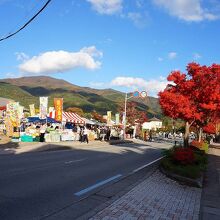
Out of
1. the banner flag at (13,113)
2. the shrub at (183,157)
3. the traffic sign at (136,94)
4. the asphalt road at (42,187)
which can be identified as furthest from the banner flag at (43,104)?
the traffic sign at (136,94)

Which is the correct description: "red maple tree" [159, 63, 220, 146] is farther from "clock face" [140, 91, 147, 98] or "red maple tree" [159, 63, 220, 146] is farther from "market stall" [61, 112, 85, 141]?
"clock face" [140, 91, 147, 98]

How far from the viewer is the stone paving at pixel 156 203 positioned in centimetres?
792

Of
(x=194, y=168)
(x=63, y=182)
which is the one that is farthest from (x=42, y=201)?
(x=194, y=168)

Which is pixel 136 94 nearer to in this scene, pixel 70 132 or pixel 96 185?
pixel 70 132

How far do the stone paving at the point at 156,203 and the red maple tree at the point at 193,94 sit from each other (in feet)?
43.3

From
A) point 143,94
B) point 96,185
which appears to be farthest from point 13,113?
point 143,94

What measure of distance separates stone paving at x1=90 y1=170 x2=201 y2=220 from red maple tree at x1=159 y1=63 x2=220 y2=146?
13.2m

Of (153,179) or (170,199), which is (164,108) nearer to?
(153,179)

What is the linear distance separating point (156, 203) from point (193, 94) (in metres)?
17.7

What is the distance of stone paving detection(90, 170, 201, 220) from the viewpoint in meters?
7.92

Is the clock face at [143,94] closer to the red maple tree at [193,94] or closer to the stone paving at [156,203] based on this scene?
the red maple tree at [193,94]

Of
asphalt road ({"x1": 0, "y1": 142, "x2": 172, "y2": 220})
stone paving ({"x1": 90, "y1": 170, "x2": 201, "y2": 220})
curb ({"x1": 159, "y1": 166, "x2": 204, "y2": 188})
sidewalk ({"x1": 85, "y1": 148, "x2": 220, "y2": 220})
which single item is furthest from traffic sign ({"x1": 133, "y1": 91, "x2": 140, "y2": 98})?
stone paving ({"x1": 90, "y1": 170, "x2": 201, "y2": 220})

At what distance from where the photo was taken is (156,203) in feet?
30.9

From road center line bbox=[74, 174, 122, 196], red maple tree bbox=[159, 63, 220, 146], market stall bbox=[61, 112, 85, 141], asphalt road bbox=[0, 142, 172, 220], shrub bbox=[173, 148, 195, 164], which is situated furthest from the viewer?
market stall bbox=[61, 112, 85, 141]
